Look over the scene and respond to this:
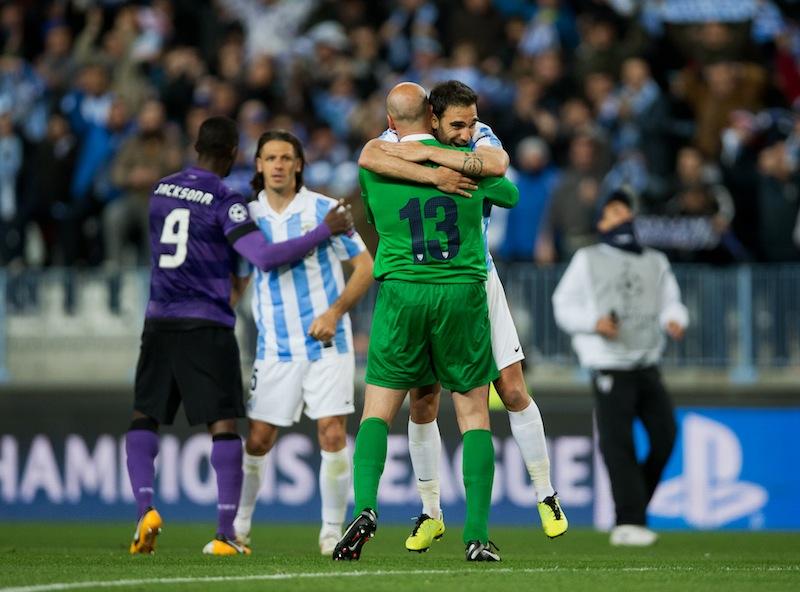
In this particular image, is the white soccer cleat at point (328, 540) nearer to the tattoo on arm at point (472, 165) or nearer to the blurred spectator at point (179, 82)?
the tattoo on arm at point (472, 165)

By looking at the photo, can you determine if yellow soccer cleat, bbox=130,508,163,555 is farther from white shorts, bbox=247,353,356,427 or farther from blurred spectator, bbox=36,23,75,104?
blurred spectator, bbox=36,23,75,104

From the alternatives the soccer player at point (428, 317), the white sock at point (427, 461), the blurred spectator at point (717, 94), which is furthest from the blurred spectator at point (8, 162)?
the soccer player at point (428, 317)

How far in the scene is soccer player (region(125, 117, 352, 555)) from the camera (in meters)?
8.81

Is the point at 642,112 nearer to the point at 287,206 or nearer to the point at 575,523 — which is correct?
the point at 575,523

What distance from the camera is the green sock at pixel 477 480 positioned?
7.53 metres

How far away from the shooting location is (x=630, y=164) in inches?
612

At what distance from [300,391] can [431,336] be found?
70.6 inches

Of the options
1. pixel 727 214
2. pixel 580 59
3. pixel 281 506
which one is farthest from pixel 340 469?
pixel 580 59

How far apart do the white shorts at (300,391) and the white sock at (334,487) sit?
10.2 inches

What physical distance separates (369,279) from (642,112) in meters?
7.77

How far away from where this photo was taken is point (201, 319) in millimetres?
8859

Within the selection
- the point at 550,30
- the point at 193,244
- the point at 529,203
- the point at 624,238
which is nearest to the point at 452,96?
the point at 193,244

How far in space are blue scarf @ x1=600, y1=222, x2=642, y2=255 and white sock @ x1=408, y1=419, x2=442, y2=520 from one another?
3226mm

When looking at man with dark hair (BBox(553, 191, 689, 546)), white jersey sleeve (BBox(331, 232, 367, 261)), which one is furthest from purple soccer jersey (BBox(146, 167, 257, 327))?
man with dark hair (BBox(553, 191, 689, 546))
